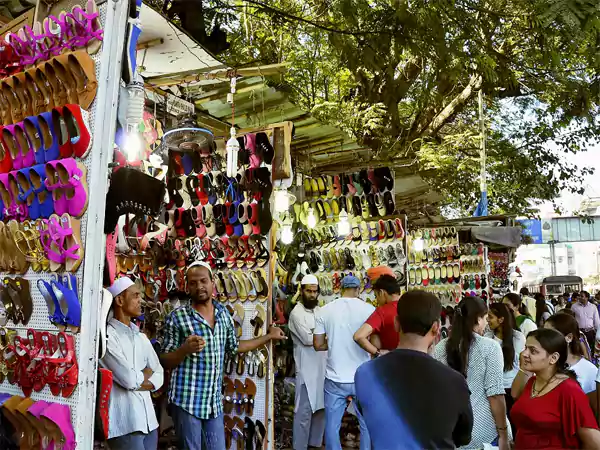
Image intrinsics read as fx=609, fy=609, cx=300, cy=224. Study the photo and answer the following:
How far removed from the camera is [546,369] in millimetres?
2939

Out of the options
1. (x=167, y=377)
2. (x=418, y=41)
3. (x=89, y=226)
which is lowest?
(x=167, y=377)

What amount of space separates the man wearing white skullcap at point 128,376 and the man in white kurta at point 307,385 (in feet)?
7.92

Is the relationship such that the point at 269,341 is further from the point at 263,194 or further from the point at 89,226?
the point at 89,226

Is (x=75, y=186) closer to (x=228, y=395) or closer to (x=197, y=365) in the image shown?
(x=197, y=365)

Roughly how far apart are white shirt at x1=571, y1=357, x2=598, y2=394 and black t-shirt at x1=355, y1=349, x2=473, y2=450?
182cm

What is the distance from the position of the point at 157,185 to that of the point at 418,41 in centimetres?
220

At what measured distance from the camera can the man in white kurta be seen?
559 centimetres

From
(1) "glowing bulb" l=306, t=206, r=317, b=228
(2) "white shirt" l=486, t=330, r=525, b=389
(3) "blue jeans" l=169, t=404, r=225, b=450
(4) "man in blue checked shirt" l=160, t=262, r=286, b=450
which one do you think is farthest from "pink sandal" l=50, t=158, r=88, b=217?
(1) "glowing bulb" l=306, t=206, r=317, b=228

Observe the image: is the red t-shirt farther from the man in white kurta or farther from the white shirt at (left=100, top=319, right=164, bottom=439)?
the white shirt at (left=100, top=319, right=164, bottom=439)

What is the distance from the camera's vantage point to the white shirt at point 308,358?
A: 5625mm

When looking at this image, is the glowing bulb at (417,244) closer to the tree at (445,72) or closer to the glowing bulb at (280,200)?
the tree at (445,72)

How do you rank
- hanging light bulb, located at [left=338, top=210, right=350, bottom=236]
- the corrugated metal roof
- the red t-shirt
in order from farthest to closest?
1. hanging light bulb, located at [left=338, top=210, right=350, bottom=236]
2. the red t-shirt
3. the corrugated metal roof

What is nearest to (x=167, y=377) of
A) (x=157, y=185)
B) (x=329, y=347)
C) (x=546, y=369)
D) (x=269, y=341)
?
(x=269, y=341)

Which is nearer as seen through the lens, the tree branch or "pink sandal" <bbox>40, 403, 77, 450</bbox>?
"pink sandal" <bbox>40, 403, 77, 450</bbox>
